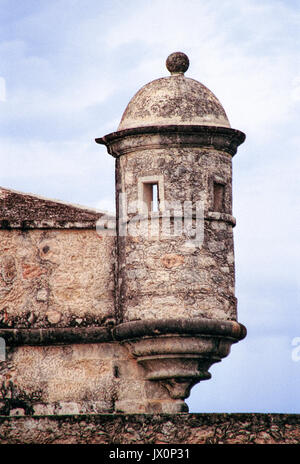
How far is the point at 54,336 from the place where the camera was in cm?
1472

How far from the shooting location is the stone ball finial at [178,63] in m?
15.2

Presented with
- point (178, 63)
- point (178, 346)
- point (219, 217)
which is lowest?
point (178, 346)

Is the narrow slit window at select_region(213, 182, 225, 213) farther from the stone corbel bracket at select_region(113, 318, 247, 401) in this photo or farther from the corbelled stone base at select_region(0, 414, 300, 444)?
the corbelled stone base at select_region(0, 414, 300, 444)

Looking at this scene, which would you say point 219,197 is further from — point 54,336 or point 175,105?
point 54,336

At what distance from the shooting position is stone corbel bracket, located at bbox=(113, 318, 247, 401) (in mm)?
14117

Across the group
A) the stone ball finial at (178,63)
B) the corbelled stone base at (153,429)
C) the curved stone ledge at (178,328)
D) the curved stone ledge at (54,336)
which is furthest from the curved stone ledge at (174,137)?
the corbelled stone base at (153,429)

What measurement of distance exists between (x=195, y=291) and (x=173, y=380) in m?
1.12

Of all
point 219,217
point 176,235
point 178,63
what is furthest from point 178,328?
point 178,63

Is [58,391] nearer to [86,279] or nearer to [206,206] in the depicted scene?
[86,279]

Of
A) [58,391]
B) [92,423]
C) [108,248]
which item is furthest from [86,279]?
[92,423]

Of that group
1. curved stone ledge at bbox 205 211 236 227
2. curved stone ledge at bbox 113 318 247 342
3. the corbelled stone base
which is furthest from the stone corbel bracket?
the corbelled stone base

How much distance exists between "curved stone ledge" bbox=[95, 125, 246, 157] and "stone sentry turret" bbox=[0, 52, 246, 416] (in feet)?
0.05

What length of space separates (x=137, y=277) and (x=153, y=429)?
387cm
